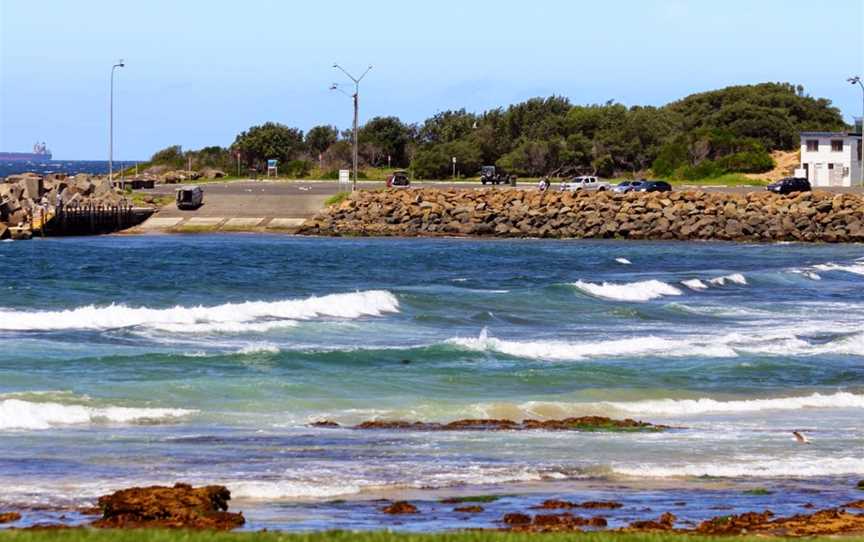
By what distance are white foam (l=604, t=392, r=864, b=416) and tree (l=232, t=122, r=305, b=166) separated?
11261 centimetres

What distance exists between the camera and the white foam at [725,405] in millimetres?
24158

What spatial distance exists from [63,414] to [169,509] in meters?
8.13

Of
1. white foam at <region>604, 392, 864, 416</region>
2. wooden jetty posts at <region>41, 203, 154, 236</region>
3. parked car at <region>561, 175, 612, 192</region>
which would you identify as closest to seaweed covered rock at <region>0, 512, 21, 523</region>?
white foam at <region>604, 392, 864, 416</region>

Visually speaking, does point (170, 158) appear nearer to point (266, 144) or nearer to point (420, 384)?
point (266, 144)

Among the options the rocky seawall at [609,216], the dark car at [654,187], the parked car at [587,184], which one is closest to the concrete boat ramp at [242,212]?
the rocky seawall at [609,216]

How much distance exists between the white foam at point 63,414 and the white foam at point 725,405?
735 cm

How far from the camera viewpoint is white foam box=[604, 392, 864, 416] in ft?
79.3

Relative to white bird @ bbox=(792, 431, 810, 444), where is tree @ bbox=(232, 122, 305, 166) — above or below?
above

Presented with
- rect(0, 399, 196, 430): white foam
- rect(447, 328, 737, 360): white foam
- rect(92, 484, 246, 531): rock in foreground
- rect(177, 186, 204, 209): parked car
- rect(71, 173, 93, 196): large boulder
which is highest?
rect(71, 173, 93, 196): large boulder

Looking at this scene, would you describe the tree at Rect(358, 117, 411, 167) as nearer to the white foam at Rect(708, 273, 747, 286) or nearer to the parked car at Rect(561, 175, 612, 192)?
the parked car at Rect(561, 175, 612, 192)

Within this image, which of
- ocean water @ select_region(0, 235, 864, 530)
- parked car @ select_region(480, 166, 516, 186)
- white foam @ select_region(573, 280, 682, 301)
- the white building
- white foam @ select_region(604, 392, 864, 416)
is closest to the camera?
ocean water @ select_region(0, 235, 864, 530)

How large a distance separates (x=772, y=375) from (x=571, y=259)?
34951 millimetres

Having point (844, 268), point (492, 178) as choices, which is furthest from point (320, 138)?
point (844, 268)

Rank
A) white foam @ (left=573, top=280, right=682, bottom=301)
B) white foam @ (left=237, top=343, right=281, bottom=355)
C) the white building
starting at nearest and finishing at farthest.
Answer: white foam @ (left=237, top=343, right=281, bottom=355) < white foam @ (left=573, top=280, right=682, bottom=301) < the white building
